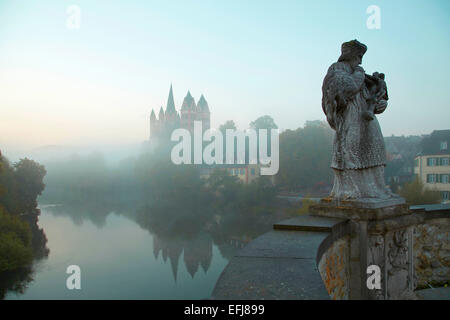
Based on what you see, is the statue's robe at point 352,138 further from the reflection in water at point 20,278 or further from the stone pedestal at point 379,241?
the reflection in water at point 20,278

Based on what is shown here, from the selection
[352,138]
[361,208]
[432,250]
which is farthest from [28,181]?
[361,208]

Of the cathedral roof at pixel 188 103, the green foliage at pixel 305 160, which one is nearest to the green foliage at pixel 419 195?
the green foliage at pixel 305 160

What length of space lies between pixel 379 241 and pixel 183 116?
350 feet

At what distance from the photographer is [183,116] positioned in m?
109

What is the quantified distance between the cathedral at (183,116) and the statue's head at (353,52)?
99074 millimetres

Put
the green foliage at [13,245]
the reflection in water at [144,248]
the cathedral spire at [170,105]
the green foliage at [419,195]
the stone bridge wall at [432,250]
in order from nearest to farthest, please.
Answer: the stone bridge wall at [432,250]
the reflection in water at [144,248]
the green foliage at [13,245]
the green foliage at [419,195]
the cathedral spire at [170,105]

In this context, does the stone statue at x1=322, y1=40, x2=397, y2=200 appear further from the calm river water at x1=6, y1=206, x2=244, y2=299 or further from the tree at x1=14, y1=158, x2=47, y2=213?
the tree at x1=14, y1=158, x2=47, y2=213

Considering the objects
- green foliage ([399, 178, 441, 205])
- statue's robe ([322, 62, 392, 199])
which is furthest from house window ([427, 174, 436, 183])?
statue's robe ([322, 62, 392, 199])

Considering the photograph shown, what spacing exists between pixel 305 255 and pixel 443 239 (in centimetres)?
446

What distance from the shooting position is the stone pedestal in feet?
12.9

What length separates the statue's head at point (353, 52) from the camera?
177 inches
